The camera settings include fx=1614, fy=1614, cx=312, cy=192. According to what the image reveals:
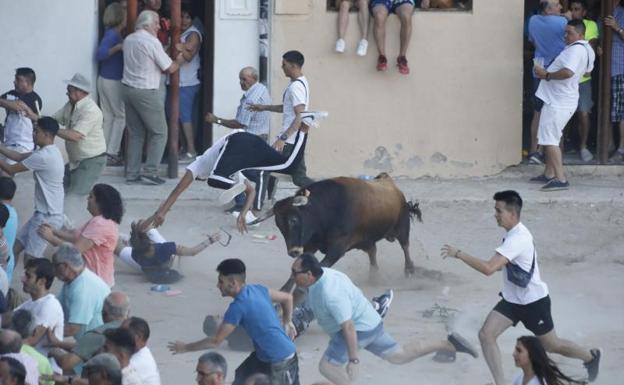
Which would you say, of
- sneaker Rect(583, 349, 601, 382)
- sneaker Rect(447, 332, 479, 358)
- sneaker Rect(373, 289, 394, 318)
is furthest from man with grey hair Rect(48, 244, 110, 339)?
sneaker Rect(583, 349, 601, 382)

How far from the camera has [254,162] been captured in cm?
1455

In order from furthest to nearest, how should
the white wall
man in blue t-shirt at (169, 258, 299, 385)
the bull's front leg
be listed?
the white wall, the bull's front leg, man in blue t-shirt at (169, 258, 299, 385)

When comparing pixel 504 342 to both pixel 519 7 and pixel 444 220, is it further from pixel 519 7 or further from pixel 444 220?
pixel 519 7

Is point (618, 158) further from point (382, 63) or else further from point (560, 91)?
point (382, 63)

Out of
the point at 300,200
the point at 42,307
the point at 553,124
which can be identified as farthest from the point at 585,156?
the point at 42,307

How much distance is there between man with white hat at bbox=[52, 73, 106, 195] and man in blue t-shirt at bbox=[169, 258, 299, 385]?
5010 mm

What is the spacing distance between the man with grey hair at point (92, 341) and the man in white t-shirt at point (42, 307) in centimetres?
10

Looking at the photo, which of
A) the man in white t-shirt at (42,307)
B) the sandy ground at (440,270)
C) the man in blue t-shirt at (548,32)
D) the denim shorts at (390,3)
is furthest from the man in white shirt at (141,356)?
the man in blue t-shirt at (548,32)

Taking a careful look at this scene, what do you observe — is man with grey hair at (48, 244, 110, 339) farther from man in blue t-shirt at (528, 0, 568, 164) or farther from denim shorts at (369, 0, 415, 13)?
man in blue t-shirt at (528, 0, 568, 164)

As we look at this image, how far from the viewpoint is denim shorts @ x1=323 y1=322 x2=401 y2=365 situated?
440 inches

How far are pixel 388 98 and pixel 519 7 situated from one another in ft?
5.75

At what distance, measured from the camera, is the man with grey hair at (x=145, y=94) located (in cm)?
1673

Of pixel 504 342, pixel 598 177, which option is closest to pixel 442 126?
pixel 598 177

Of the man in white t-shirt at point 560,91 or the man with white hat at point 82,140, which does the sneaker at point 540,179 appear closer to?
the man in white t-shirt at point 560,91
